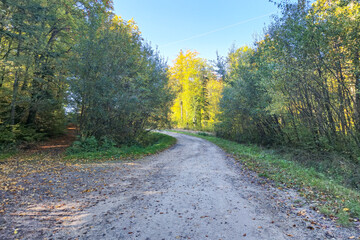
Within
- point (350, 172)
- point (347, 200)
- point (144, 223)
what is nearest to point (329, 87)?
point (350, 172)

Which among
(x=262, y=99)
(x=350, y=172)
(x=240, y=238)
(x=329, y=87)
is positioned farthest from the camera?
(x=262, y=99)

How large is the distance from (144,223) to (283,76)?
10184 millimetres

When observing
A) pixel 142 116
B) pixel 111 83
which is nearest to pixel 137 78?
pixel 111 83

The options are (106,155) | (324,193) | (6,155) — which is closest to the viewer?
(324,193)

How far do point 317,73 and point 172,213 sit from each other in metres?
9.38

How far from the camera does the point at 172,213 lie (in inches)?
163

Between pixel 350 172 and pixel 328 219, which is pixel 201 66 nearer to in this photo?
pixel 350 172

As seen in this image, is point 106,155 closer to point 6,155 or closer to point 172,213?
point 6,155

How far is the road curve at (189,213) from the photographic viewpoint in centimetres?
337

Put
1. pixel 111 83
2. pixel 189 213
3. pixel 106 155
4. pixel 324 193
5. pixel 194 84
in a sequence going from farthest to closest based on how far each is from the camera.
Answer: pixel 194 84
pixel 111 83
pixel 106 155
pixel 324 193
pixel 189 213

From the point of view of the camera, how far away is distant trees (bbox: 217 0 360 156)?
771cm

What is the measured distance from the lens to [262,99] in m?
13.8

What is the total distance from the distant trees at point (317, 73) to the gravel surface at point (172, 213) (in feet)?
19.2

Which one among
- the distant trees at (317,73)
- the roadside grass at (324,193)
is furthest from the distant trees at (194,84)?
the roadside grass at (324,193)
